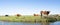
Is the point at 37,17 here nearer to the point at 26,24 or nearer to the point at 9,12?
the point at 26,24

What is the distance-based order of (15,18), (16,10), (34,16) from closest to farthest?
(16,10) < (34,16) < (15,18)

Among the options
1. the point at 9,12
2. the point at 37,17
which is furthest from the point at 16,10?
the point at 37,17

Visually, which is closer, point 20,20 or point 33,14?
point 33,14

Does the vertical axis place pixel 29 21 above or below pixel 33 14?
below

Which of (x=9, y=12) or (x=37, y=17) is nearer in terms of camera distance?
(x=9, y=12)

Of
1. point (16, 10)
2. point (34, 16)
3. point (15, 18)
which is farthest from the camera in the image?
point (15, 18)

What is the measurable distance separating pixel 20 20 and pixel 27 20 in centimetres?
32

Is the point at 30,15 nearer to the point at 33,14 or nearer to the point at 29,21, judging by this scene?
the point at 33,14

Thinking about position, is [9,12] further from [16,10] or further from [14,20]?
[14,20]

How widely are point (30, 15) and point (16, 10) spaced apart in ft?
2.04

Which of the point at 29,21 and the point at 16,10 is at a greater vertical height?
the point at 16,10

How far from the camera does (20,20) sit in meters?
5.41

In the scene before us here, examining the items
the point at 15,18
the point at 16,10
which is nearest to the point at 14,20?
the point at 15,18

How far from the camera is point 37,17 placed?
5117 mm
